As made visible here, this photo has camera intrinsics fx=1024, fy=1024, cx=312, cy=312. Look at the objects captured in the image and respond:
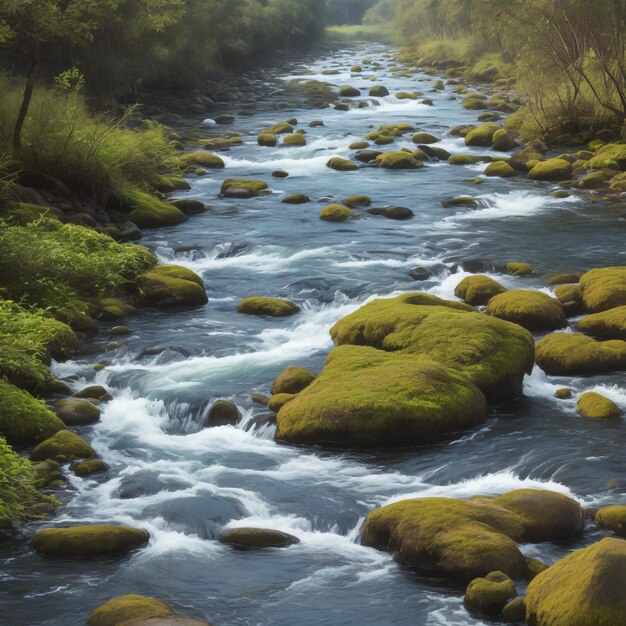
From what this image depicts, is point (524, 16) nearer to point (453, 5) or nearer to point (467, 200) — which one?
point (467, 200)

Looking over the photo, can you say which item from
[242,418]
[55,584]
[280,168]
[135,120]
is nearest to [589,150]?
[280,168]

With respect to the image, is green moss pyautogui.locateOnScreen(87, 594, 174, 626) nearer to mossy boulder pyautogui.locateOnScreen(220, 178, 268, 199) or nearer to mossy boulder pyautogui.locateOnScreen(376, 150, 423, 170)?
mossy boulder pyautogui.locateOnScreen(220, 178, 268, 199)

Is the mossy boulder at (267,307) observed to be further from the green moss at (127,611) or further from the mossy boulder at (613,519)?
the green moss at (127,611)

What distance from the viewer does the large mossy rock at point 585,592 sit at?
23.9ft

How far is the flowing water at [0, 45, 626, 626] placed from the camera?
8531mm

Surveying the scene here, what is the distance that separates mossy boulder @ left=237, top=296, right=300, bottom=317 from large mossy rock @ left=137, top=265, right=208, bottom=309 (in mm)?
809

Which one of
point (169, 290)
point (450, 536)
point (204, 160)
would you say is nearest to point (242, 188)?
point (204, 160)

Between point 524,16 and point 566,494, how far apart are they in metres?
24.2

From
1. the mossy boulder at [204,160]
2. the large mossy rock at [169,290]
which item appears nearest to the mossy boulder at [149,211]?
the large mossy rock at [169,290]

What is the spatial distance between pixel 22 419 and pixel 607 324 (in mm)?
8115

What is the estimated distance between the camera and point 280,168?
1117 inches

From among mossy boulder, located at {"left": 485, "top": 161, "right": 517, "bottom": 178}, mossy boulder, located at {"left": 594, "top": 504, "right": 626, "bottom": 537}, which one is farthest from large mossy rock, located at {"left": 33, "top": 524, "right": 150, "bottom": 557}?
mossy boulder, located at {"left": 485, "top": 161, "right": 517, "bottom": 178}

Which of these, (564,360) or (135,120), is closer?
(564,360)

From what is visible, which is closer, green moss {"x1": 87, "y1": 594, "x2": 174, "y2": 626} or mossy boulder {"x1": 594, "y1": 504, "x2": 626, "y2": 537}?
green moss {"x1": 87, "y1": 594, "x2": 174, "y2": 626}
